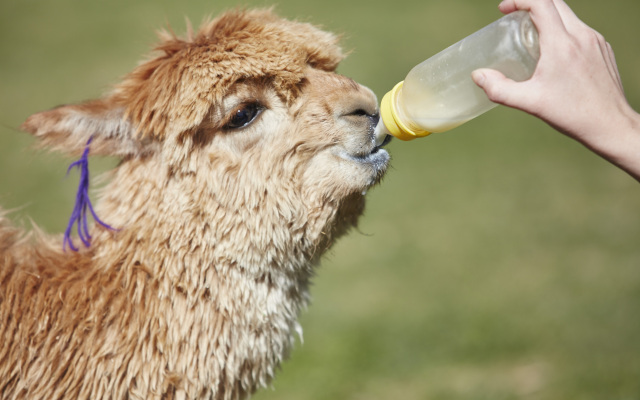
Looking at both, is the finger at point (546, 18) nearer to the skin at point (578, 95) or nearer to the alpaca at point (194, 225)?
the skin at point (578, 95)

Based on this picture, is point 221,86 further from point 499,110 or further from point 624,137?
point 499,110

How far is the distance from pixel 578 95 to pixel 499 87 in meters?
0.19

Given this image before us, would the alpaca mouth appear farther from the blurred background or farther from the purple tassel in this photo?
the purple tassel

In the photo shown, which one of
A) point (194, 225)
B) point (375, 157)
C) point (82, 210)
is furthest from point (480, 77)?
point (82, 210)

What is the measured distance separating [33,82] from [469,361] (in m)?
8.08

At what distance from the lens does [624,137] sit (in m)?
1.59

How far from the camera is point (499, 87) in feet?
5.32

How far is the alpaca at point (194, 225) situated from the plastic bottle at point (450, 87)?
0.18 m

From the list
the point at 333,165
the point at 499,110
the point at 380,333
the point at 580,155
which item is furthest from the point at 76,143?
the point at 499,110

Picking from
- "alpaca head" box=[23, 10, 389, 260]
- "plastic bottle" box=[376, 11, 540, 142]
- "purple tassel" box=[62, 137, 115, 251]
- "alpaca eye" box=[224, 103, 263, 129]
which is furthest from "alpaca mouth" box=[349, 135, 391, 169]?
"purple tassel" box=[62, 137, 115, 251]

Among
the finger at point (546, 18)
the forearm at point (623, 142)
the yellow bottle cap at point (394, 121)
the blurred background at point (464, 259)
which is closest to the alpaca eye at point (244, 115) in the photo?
the yellow bottle cap at point (394, 121)

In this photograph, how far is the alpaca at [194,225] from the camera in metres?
2.16

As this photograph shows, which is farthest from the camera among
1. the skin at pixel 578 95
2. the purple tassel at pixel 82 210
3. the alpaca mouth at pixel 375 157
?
the purple tassel at pixel 82 210

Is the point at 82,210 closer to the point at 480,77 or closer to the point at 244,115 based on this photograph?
the point at 244,115
